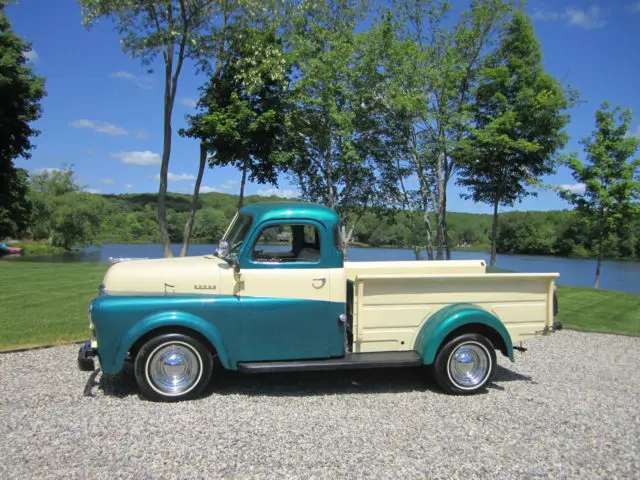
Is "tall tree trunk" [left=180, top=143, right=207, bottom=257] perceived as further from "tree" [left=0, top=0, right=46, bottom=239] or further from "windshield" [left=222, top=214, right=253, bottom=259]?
"tree" [left=0, top=0, right=46, bottom=239]

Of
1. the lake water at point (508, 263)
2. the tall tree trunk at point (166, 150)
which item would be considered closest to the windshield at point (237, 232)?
the tall tree trunk at point (166, 150)

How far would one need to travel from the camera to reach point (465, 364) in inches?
203

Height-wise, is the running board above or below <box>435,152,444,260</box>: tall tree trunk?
below

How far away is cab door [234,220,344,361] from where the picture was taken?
15.7 feet

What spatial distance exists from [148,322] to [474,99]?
1794 centimetres

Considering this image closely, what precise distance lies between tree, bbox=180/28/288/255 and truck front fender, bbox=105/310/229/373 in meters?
9.52

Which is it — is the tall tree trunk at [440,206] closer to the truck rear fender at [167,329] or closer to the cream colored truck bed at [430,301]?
the cream colored truck bed at [430,301]

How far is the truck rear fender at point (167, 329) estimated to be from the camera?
178 inches

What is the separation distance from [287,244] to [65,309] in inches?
276

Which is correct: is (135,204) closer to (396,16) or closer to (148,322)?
(396,16)

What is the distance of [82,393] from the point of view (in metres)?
4.91

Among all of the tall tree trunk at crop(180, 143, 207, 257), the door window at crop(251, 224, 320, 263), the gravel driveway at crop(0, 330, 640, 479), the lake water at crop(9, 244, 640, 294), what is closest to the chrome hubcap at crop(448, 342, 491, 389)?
the gravel driveway at crop(0, 330, 640, 479)

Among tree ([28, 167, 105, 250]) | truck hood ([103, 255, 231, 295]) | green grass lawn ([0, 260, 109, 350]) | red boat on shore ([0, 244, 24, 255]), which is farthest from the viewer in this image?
tree ([28, 167, 105, 250])

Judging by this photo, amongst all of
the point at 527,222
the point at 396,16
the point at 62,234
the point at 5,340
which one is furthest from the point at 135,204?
the point at 5,340
